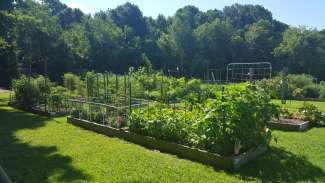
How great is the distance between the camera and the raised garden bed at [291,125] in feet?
25.7

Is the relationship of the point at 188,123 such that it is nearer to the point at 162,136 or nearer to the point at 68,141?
the point at 162,136

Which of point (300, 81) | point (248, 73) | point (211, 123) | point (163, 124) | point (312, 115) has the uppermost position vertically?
point (248, 73)

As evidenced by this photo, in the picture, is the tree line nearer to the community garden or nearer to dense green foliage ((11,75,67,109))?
dense green foliage ((11,75,67,109))

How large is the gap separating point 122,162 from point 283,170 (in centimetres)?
262

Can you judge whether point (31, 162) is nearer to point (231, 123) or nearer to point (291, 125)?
point (231, 123)

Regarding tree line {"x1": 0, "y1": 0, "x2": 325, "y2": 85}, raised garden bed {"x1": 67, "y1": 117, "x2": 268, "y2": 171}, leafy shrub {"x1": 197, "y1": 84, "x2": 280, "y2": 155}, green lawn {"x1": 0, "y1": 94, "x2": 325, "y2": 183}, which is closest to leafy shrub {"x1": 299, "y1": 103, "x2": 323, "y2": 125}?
green lawn {"x1": 0, "y1": 94, "x2": 325, "y2": 183}

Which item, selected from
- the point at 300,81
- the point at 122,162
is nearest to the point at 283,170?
the point at 122,162

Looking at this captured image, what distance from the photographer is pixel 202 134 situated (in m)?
5.27

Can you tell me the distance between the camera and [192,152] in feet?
17.6

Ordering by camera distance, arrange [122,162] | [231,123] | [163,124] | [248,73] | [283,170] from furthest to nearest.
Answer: [248,73] < [163,124] < [122,162] < [231,123] < [283,170]

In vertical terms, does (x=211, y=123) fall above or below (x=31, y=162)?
above

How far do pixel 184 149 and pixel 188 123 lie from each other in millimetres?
599

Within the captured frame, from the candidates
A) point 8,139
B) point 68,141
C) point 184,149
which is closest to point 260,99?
point 184,149

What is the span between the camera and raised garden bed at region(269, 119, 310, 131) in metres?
7.82
